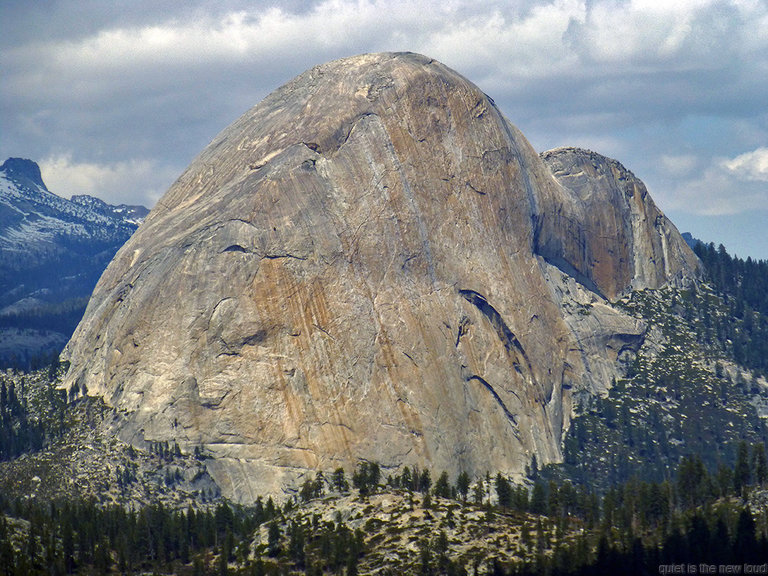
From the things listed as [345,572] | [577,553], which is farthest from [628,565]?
[345,572]

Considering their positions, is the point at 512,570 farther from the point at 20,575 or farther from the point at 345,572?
the point at 20,575

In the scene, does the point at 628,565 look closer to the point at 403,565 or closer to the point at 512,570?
the point at 512,570

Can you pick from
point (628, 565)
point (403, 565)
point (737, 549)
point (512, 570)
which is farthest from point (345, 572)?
point (737, 549)

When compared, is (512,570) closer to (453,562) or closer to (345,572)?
(453,562)

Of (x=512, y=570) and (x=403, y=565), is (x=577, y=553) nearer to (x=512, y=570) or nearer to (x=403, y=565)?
(x=512, y=570)

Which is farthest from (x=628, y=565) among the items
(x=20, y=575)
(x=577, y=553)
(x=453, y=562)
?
(x=20, y=575)

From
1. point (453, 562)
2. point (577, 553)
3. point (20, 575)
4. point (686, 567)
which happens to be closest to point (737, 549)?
point (686, 567)

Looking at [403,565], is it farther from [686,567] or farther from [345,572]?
[686,567]

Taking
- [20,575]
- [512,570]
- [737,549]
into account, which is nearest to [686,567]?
[737,549]
